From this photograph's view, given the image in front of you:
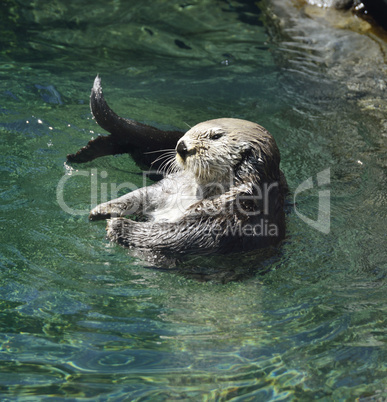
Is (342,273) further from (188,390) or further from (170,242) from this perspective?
(188,390)

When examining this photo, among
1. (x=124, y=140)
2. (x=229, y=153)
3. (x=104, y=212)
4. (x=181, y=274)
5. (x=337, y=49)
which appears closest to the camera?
(x=181, y=274)

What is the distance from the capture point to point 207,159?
12.0ft

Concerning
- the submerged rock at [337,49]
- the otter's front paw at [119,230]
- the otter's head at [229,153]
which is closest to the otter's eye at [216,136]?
the otter's head at [229,153]

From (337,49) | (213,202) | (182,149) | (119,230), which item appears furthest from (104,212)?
(337,49)

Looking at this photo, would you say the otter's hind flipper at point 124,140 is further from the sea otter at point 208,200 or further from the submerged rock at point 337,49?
the submerged rock at point 337,49

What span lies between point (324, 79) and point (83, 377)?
17.4 ft

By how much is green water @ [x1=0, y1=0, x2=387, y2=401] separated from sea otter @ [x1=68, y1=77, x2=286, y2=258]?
0.64 feet

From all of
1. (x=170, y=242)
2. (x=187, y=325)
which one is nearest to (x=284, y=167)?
(x=170, y=242)

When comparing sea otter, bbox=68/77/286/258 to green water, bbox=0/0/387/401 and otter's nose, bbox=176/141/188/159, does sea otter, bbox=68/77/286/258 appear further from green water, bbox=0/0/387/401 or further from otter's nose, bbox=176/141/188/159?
green water, bbox=0/0/387/401

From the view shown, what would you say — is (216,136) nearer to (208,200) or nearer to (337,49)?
(208,200)

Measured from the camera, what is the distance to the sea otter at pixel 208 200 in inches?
135

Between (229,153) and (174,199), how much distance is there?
2.03 feet

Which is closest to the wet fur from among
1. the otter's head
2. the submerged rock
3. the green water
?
the otter's head

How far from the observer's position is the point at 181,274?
3506 mm
